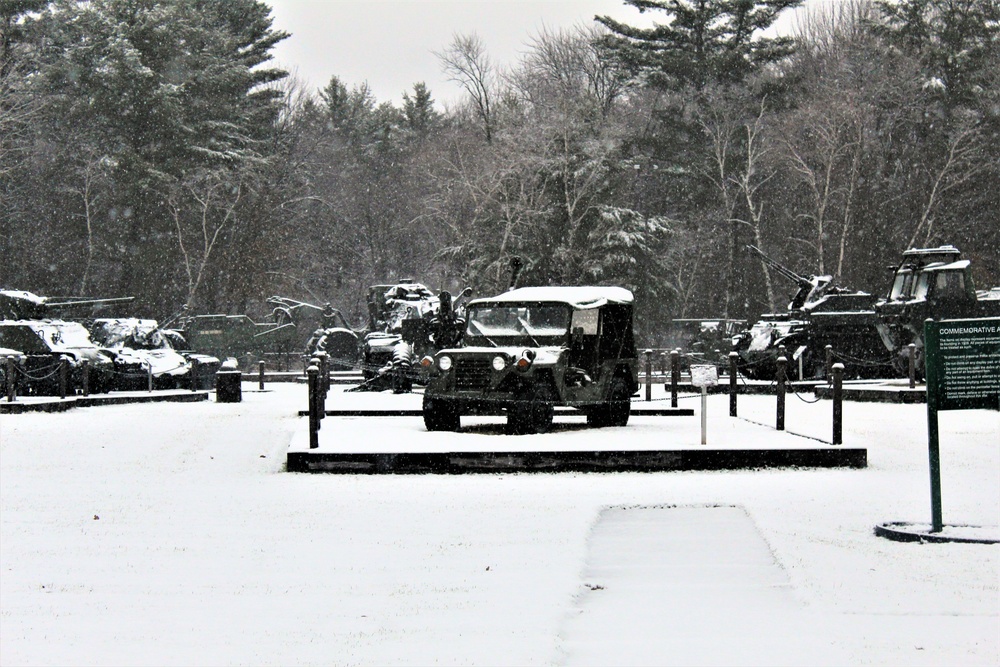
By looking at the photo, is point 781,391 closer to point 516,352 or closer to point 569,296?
point 569,296

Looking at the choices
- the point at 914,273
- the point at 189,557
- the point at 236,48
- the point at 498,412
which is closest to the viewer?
the point at 189,557

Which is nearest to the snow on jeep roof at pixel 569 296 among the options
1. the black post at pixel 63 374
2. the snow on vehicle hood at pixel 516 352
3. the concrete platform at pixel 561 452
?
the snow on vehicle hood at pixel 516 352

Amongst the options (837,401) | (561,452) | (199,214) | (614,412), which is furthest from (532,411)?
(199,214)

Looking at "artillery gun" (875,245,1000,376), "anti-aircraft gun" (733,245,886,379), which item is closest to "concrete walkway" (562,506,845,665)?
"artillery gun" (875,245,1000,376)

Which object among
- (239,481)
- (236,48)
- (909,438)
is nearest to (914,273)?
(909,438)

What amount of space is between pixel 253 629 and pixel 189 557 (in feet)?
7.45

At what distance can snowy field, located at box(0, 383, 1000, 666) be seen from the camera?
21.8ft

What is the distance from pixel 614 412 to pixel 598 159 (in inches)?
1262

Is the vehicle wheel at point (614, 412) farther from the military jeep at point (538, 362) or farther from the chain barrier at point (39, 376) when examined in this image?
the chain barrier at point (39, 376)

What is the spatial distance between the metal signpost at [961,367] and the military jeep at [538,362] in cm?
736

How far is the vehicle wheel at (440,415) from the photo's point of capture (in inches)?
685

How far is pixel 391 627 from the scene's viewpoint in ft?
23.1

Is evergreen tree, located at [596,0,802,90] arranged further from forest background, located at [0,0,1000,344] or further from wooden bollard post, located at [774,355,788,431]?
wooden bollard post, located at [774,355,788,431]

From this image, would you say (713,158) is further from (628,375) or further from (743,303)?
(628,375)
